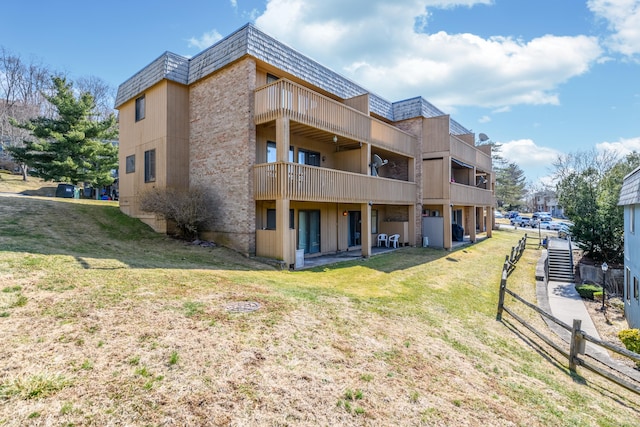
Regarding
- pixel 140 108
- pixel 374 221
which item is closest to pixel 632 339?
pixel 374 221

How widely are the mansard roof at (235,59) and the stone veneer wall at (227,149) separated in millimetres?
448

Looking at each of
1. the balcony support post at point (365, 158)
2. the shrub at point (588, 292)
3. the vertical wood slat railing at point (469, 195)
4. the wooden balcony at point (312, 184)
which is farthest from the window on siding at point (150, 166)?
the shrub at point (588, 292)

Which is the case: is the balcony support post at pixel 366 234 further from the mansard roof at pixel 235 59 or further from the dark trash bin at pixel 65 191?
the dark trash bin at pixel 65 191

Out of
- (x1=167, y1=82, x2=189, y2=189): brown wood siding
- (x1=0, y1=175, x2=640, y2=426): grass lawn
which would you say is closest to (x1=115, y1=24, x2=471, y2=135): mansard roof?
(x1=167, y1=82, x2=189, y2=189): brown wood siding

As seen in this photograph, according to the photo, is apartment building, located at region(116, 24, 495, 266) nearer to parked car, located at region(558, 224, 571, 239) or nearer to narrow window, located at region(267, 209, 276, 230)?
narrow window, located at region(267, 209, 276, 230)

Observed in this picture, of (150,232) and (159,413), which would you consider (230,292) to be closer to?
(159,413)

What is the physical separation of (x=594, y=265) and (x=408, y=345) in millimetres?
22918

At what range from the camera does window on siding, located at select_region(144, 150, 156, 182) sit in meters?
15.6

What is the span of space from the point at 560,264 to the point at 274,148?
2046cm

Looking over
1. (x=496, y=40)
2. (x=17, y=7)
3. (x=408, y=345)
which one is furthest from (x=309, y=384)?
(x=17, y=7)

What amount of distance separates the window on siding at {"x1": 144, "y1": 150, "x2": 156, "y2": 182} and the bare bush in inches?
77.0

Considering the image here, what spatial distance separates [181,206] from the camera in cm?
1334

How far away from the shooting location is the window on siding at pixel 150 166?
1561cm

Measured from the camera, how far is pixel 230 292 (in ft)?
23.8
